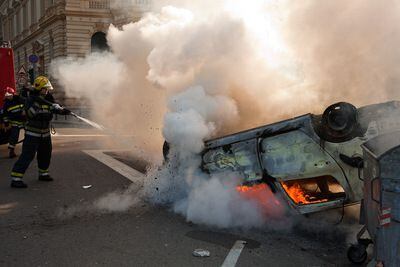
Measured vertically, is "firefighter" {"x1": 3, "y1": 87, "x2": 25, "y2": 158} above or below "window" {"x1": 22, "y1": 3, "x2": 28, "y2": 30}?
below

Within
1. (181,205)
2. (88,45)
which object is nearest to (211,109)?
(181,205)

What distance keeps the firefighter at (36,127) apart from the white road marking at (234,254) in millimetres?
3802

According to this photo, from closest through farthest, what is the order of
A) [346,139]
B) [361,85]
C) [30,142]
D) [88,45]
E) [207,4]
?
[346,139] → [361,85] → [30,142] → [207,4] → [88,45]

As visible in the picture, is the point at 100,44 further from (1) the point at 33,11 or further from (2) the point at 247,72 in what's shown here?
(1) the point at 33,11

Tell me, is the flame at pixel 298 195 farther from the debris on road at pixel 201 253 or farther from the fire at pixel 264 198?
the debris on road at pixel 201 253

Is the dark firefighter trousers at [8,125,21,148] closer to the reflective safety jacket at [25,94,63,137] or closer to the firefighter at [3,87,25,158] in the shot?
the firefighter at [3,87,25,158]

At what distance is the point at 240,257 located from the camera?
3830 mm

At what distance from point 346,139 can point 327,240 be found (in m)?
1.05

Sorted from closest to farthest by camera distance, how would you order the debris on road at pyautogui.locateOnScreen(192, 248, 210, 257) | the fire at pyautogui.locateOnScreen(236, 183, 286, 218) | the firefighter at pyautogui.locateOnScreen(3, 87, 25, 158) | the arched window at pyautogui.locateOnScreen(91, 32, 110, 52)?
the debris on road at pyautogui.locateOnScreen(192, 248, 210, 257) < the fire at pyautogui.locateOnScreen(236, 183, 286, 218) < the firefighter at pyautogui.locateOnScreen(3, 87, 25, 158) < the arched window at pyautogui.locateOnScreen(91, 32, 110, 52)

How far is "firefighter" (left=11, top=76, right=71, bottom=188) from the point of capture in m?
6.47

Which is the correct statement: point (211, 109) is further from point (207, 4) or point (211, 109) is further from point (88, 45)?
point (88, 45)

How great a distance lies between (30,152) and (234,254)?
156 inches

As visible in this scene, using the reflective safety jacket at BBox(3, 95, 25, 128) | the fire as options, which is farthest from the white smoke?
the reflective safety jacket at BBox(3, 95, 25, 128)

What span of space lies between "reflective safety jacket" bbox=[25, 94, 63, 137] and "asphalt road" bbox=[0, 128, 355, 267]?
1.06 m
